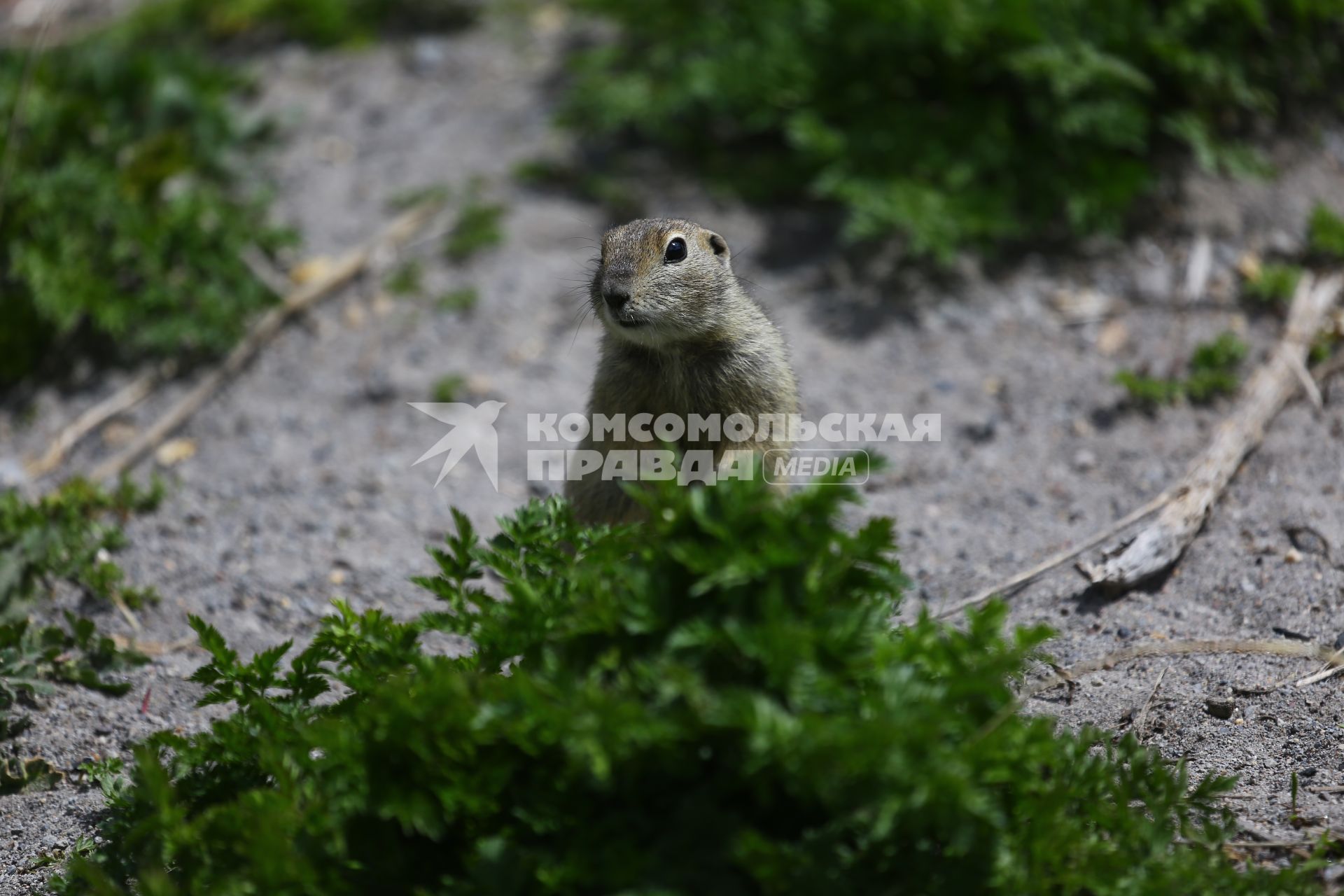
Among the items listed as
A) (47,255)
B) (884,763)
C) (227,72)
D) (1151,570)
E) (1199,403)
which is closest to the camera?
(884,763)

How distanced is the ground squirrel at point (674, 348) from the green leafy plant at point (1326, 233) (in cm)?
359

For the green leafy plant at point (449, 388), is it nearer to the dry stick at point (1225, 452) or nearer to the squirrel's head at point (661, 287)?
the squirrel's head at point (661, 287)

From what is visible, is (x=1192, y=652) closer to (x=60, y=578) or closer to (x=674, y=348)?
(x=674, y=348)

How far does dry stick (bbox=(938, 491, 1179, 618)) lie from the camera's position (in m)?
4.88

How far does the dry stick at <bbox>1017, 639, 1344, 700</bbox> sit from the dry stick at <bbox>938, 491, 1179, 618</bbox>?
61cm

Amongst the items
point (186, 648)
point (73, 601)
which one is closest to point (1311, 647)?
point (186, 648)

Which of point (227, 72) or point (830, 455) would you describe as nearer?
point (830, 455)

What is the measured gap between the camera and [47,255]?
655cm

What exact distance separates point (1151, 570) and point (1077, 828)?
2.11 m

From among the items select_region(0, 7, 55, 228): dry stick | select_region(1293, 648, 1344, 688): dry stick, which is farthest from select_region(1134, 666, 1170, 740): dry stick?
select_region(0, 7, 55, 228): dry stick

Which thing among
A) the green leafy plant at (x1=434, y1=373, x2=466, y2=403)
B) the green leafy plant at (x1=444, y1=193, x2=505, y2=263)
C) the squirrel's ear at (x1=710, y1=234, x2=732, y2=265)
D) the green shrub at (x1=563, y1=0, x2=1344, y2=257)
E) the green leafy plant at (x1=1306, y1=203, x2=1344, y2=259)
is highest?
the green shrub at (x1=563, y1=0, x2=1344, y2=257)

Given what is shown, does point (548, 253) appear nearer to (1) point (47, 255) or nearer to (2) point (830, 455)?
(2) point (830, 455)

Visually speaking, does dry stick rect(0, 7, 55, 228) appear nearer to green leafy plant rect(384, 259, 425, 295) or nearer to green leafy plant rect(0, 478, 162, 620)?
green leafy plant rect(0, 478, 162, 620)

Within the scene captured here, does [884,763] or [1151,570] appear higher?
[884,763]
